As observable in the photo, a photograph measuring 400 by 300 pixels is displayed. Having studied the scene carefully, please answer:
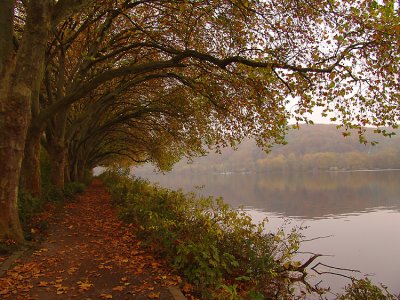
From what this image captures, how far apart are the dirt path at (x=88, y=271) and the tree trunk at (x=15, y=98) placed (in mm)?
1336

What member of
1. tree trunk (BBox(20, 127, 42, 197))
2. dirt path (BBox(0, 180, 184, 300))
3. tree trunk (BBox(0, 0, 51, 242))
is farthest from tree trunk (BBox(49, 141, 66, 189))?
tree trunk (BBox(0, 0, 51, 242))

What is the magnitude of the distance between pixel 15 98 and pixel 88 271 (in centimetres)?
426

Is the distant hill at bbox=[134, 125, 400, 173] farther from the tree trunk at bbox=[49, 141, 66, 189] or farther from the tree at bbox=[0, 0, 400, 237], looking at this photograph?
the tree at bbox=[0, 0, 400, 237]

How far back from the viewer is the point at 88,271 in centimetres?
725

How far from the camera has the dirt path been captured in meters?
6.13

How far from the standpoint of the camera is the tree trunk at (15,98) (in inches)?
324

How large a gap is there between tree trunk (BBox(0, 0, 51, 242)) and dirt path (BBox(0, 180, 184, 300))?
134cm

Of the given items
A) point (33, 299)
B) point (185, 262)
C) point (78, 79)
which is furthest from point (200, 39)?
point (33, 299)

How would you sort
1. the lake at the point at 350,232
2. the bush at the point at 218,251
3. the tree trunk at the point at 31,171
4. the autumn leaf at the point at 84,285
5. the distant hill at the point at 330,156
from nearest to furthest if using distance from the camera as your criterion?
the autumn leaf at the point at 84,285, the bush at the point at 218,251, the tree trunk at the point at 31,171, the lake at the point at 350,232, the distant hill at the point at 330,156

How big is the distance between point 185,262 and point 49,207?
8.83m

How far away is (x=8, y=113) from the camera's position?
8242mm

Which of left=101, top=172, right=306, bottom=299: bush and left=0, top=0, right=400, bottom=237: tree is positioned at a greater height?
left=0, top=0, right=400, bottom=237: tree

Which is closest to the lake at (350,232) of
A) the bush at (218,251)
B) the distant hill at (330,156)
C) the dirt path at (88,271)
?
the bush at (218,251)

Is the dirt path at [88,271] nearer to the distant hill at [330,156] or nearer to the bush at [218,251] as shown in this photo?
the bush at [218,251]
